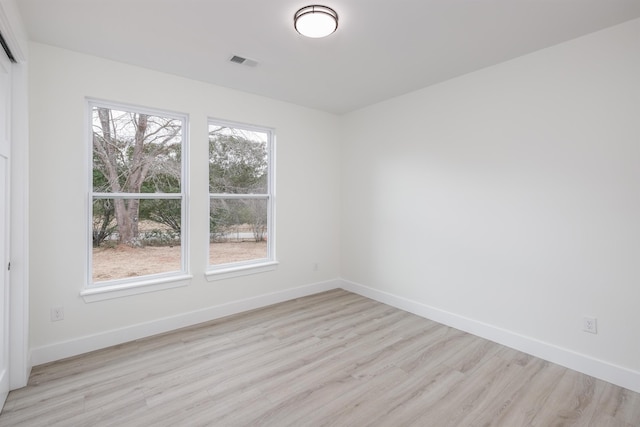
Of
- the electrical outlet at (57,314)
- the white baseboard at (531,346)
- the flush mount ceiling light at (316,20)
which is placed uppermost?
the flush mount ceiling light at (316,20)

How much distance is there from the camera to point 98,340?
2.80 m

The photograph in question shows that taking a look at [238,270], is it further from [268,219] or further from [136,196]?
[136,196]

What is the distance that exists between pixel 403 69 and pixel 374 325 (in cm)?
265

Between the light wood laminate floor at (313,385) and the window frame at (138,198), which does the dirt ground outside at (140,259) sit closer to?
the window frame at (138,198)

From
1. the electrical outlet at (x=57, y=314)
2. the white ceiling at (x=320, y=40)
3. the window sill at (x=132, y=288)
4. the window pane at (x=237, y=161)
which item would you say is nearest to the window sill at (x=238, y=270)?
the window sill at (x=132, y=288)

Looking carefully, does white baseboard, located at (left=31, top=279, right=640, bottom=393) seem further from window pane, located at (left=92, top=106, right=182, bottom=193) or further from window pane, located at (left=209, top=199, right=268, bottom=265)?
window pane, located at (left=92, top=106, right=182, bottom=193)

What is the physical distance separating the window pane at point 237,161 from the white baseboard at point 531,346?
88.6 inches

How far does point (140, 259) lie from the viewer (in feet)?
10.4

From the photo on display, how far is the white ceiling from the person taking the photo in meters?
2.08

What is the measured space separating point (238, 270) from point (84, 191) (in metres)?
1.70

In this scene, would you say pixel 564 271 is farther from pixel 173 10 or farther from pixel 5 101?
pixel 5 101

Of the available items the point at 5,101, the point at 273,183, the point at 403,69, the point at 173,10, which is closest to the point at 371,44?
the point at 403,69

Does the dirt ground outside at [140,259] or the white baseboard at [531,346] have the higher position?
the dirt ground outside at [140,259]

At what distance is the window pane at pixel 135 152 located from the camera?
2922mm
